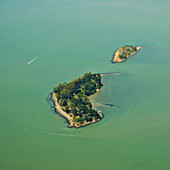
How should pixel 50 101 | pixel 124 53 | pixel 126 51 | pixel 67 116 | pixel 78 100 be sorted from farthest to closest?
1. pixel 126 51
2. pixel 124 53
3. pixel 50 101
4. pixel 78 100
5. pixel 67 116

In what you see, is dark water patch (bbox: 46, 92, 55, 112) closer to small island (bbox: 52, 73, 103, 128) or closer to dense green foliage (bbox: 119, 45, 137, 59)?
small island (bbox: 52, 73, 103, 128)

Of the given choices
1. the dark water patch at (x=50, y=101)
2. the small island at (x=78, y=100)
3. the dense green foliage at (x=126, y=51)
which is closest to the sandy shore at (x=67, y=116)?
the small island at (x=78, y=100)

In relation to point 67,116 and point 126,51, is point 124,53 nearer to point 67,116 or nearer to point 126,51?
point 126,51

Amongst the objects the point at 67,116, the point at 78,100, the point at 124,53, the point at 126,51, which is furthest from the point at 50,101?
the point at 126,51

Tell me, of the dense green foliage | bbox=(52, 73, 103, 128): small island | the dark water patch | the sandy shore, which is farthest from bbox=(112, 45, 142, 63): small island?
the sandy shore

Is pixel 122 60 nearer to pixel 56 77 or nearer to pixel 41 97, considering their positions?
pixel 56 77

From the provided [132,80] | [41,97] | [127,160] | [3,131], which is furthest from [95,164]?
[132,80]
